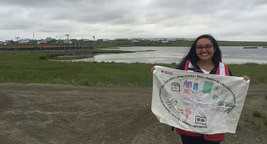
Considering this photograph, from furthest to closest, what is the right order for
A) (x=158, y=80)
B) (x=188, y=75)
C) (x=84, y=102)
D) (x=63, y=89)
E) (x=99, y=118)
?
(x=63, y=89) → (x=84, y=102) → (x=99, y=118) → (x=158, y=80) → (x=188, y=75)

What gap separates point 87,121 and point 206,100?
6.10 m

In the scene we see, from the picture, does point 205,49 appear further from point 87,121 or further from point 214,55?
point 87,121

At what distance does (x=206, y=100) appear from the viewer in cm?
452

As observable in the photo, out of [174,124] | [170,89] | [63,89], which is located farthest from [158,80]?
[63,89]

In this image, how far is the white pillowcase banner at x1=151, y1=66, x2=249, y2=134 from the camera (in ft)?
14.6

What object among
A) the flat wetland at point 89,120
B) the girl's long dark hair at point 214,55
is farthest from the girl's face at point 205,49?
the flat wetland at point 89,120

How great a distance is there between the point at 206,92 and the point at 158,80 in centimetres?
59

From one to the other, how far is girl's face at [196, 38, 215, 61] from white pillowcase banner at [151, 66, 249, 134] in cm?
21

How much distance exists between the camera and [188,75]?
4469 mm

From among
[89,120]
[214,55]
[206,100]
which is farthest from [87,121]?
[214,55]

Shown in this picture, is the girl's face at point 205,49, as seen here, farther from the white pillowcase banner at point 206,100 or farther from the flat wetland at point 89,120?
the flat wetland at point 89,120

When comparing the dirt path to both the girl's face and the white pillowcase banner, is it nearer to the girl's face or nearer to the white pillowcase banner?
the white pillowcase banner

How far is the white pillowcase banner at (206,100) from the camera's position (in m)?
4.45

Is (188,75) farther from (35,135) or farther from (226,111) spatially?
(35,135)
